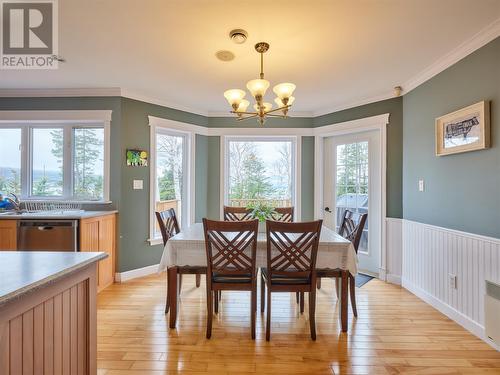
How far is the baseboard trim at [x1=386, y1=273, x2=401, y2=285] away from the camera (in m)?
3.45

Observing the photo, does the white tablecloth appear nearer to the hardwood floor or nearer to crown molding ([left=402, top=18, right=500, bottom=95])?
the hardwood floor

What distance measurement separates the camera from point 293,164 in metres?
4.51

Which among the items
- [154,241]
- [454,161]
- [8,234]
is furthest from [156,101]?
[454,161]

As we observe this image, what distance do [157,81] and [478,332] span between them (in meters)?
4.01

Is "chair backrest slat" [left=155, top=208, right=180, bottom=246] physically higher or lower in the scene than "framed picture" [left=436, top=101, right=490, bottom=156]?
lower

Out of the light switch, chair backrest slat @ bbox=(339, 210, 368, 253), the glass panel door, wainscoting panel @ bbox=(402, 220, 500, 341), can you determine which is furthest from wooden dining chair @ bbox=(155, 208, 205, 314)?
the light switch

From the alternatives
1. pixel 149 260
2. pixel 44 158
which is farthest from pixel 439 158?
pixel 44 158

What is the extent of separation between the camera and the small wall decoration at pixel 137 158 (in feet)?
11.7

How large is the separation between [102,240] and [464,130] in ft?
12.9

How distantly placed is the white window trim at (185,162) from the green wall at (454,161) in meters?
2.99

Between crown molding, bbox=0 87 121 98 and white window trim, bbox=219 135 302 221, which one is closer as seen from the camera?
crown molding, bbox=0 87 121 98

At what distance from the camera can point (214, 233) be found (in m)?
2.16

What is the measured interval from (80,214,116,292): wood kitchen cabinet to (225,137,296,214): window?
1.82 metres

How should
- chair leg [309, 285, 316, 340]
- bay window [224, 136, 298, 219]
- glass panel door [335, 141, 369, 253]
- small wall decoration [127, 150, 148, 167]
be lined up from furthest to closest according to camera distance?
bay window [224, 136, 298, 219] < glass panel door [335, 141, 369, 253] < small wall decoration [127, 150, 148, 167] < chair leg [309, 285, 316, 340]
